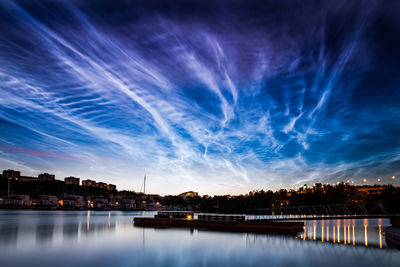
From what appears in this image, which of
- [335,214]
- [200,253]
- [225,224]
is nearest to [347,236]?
[335,214]

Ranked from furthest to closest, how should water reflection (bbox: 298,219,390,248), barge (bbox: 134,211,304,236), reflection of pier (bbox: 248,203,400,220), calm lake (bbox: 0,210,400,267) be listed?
barge (bbox: 134,211,304,236) < reflection of pier (bbox: 248,203,400,220) < water reflection (bbox: 298,219,390,248) < calm lake (bbox: 0,210,400,267)

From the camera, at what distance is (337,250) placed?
28656 millimetres

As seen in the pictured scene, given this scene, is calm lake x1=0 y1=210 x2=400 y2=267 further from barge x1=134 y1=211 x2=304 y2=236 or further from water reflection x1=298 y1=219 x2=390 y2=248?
barge x1=134 y1=211 x2=304 y2=236

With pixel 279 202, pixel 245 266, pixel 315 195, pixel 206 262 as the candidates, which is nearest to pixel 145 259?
pixel 206 262

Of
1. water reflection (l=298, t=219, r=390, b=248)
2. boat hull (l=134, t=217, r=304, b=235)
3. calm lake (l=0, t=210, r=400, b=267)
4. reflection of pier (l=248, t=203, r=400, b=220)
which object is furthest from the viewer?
boat hull (l=134, t=217, r=304, b=235)

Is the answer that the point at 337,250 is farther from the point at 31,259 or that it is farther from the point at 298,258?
the point at 31,259

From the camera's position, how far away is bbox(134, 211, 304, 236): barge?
4156cm

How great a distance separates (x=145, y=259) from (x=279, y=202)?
15880 centimetres

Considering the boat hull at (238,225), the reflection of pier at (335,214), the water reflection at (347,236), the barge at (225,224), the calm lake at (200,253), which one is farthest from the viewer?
the barge at (225,224)

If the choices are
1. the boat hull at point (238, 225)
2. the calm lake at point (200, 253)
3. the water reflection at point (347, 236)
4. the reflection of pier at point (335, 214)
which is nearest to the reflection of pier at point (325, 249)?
the calm lake at point (200, 253)

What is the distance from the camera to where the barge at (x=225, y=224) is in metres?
41.6

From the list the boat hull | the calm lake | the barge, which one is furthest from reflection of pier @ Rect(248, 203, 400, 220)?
the calm lake

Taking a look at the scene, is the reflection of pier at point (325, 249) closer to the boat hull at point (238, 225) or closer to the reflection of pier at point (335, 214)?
the boat hull at point (238, 225)

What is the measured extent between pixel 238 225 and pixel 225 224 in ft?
7.42
